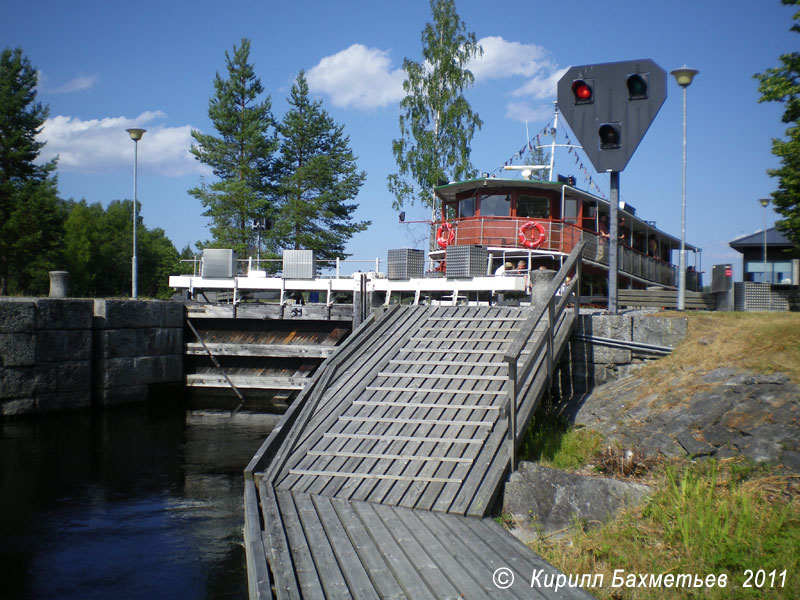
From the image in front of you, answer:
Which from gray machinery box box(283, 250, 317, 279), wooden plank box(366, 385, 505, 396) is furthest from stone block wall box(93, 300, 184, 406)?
wooden plank box(366, 385, 505, 396)

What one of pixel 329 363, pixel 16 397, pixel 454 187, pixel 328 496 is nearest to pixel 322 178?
pixel 454 187

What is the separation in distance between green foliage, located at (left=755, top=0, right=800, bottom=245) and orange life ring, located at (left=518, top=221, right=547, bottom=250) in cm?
751

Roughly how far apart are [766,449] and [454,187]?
48.6ft

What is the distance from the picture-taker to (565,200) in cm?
2020

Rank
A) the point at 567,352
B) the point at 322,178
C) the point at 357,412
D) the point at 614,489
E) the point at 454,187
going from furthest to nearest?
the point at 322,178, the point at 454,187, the point at 567,352, the point at 357,412, the point at 614,489

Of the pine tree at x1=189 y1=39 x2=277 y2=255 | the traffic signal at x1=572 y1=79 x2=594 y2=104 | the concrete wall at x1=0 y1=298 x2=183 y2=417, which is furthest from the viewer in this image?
the pine tree at x1=189 y1=39 x2=277 y2=255

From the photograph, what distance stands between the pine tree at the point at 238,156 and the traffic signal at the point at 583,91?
24572 mm

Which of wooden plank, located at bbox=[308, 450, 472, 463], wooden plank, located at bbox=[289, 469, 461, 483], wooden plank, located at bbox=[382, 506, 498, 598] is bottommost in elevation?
wooden plank, located at bbox=[382, 506, 498, 598]

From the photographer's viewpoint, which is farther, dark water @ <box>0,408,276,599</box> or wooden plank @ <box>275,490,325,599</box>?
dark water @ <box>0,408,276,599</box>

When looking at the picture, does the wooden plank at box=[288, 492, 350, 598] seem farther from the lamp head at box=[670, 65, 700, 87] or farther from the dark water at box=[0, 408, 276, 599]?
the lamp head at box=[670, 65, 700, 87]

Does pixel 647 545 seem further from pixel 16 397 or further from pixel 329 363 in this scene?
pixel 16 397

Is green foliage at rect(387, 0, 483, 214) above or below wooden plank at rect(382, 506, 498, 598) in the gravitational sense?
above

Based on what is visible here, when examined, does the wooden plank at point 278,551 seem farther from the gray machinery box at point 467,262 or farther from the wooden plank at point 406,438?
the gray machinery box at point 467,262

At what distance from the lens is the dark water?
6.62m
